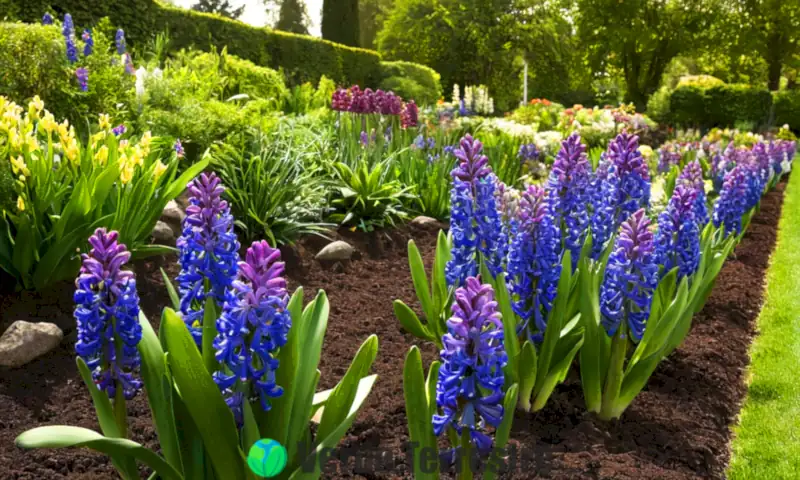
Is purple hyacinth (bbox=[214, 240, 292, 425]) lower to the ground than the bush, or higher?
lower

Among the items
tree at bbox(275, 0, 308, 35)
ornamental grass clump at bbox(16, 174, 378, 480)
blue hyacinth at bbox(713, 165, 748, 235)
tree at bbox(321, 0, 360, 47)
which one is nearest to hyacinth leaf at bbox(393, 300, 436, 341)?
ornamental grass clump at bbox(16, 174, 378, 480)

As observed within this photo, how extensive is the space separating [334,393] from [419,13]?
2707 cm

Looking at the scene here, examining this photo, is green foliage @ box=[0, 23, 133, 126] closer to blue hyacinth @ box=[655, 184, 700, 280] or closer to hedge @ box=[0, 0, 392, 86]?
hedge @ box=[0, 0, 392, 86]

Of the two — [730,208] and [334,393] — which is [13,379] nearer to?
[334,393]

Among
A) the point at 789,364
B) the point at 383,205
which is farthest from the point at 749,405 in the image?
the point at 383,205

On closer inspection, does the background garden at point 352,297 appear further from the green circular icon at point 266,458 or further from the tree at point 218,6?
the tree at point 218,6

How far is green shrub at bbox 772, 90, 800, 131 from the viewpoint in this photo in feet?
73.2

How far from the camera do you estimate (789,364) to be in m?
3.57

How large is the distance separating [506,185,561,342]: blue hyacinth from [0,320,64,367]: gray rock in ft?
6.41

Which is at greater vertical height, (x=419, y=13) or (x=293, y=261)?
(x=419, y=13)

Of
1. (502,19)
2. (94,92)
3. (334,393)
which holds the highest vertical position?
(502,19)

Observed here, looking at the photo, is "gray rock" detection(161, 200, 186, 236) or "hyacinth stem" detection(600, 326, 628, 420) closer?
"hyacinth stem" detection(600, 326, 628, 420)

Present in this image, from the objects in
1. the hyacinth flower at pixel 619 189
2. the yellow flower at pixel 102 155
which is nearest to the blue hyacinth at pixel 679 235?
the hyacinth flower at pixel 619 189

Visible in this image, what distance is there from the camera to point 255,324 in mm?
1505
